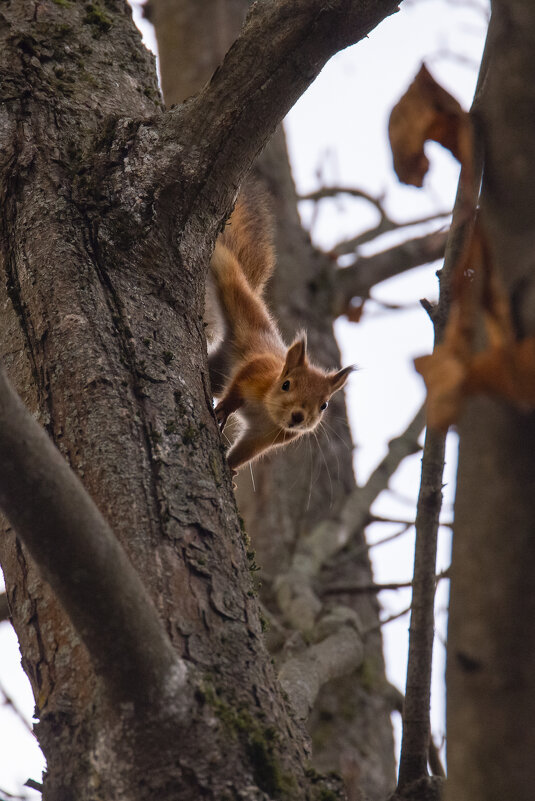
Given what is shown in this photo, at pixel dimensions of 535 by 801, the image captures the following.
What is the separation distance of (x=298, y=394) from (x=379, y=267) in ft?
5.15

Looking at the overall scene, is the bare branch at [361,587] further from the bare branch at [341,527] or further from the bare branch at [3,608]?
the bare branch at [3,608]

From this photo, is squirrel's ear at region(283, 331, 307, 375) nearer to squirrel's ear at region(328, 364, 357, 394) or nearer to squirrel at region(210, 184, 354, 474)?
squirrel at region(210, 184, 354, 474)

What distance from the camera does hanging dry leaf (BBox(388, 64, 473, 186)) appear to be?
904mm

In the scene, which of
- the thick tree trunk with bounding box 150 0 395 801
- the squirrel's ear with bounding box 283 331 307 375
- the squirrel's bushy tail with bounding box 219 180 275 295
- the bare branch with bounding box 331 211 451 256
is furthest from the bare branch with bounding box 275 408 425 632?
the bare branch with bounding box 331 211 451 256

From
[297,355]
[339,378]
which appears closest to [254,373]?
[297,355]

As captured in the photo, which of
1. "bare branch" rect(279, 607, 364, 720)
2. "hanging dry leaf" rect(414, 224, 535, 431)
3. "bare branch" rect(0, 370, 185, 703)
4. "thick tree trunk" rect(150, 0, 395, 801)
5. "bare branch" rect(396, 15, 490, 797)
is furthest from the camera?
"thick tree trunk" rect(150, 0, 395, 801)

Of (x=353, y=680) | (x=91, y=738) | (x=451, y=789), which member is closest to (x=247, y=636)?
(x=91, y=738)

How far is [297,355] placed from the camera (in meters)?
3.50

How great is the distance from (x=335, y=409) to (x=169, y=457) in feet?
9.38

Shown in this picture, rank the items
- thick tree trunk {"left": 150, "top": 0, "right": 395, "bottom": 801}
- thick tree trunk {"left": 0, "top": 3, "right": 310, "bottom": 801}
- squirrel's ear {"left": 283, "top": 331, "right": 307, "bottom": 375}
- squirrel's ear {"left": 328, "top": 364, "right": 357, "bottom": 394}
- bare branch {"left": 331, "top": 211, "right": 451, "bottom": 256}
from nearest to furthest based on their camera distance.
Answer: thick tree trunk {"left": 0, "top": 3, "right": 310, "bottom": 801} → thick tree trunk {"left": 150, "top": 0, "right": 395, "bottom": 801} → squirrel's ear {"left": 283, "top": 331, "right": 307, "bottom": 375} → squirrel's ear {"left": 328, "top": 364, "right": 357, "bottom": 394} → bare branch {"left": 331, "top": 211, "right": 451, "bottom": 256}

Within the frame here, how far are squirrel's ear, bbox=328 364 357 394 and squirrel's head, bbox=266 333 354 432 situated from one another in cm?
4

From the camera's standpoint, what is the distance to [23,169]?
182cm

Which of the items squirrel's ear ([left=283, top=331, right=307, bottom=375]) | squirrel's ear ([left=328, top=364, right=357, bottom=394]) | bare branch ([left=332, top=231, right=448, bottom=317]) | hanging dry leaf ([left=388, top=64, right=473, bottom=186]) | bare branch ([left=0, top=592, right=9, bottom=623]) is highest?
bare branch ([left=332, top=231, right=448, bottom=317])

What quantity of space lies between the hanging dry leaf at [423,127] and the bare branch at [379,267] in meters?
3.58
